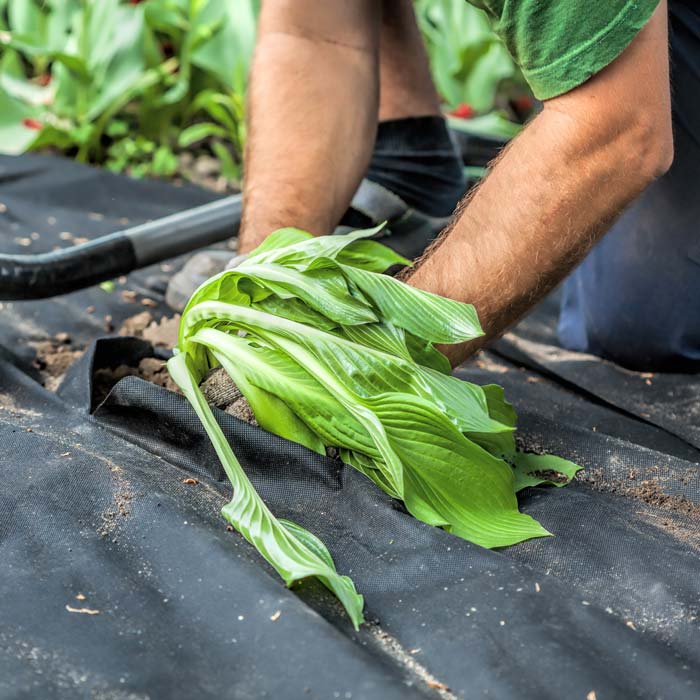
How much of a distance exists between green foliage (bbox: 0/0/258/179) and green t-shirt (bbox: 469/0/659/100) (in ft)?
6.88

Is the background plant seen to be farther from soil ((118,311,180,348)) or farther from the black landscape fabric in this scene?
the black landscape fabric

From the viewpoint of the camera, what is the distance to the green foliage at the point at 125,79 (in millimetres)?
3258

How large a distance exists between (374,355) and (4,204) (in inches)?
67.9

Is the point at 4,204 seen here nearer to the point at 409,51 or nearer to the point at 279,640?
the point at 409,51

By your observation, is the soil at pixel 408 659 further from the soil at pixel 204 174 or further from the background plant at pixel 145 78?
the soil at pixel 204 174

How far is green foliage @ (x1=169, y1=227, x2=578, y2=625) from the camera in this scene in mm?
1228

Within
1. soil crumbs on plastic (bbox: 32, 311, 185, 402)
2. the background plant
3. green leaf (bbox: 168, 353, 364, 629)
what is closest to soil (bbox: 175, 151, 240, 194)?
the background plant

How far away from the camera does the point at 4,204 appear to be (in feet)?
8.49

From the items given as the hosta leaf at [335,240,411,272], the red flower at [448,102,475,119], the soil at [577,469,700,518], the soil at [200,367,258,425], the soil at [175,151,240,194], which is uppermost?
the hosta leaf at [335,240,411,272]

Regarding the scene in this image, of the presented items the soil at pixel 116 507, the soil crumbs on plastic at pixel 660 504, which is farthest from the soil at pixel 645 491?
the soil at pixel 116 507

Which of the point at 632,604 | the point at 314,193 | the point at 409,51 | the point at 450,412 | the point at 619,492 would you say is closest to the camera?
the point at 632,604

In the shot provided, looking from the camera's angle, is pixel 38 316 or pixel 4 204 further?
pixel 4 204

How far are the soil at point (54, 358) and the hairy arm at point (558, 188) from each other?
78cm

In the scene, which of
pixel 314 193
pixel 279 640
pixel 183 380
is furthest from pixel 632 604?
pixel 314 193
